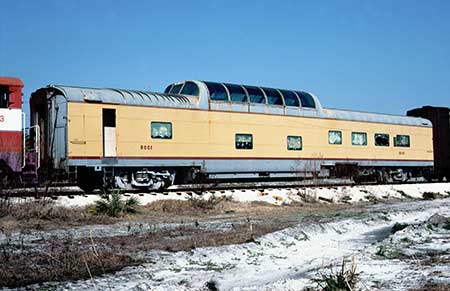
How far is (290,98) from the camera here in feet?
72.2

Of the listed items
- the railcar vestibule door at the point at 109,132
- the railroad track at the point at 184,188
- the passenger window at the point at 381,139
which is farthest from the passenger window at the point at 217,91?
the passenger window at the point at 381,139

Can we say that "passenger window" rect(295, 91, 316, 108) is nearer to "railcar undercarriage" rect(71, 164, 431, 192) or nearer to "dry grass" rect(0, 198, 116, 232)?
"railcar undercarriage" rect(71, 164, 431, 192)

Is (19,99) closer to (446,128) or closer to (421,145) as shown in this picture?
(421,145)

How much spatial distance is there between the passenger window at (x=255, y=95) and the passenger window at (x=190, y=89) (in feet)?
7.44

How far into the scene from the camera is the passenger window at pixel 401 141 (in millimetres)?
26211

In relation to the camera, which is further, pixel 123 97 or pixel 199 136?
pixel 199 136

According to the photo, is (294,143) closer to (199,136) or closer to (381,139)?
(199,136)

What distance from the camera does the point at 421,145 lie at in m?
27.7

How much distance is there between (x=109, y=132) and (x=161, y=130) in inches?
75.7

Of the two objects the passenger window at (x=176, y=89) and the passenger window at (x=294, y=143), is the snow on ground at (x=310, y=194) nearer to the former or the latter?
the passenger window at (x=294, y=143)

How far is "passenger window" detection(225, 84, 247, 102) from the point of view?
65.7 ft

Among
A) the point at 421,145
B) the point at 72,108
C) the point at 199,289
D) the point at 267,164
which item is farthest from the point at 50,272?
the point at 421,145

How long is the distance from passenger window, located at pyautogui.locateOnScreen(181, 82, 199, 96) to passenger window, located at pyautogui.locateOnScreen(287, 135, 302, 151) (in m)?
4.74

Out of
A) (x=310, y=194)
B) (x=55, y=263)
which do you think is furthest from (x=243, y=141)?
(x=55, y=263)
